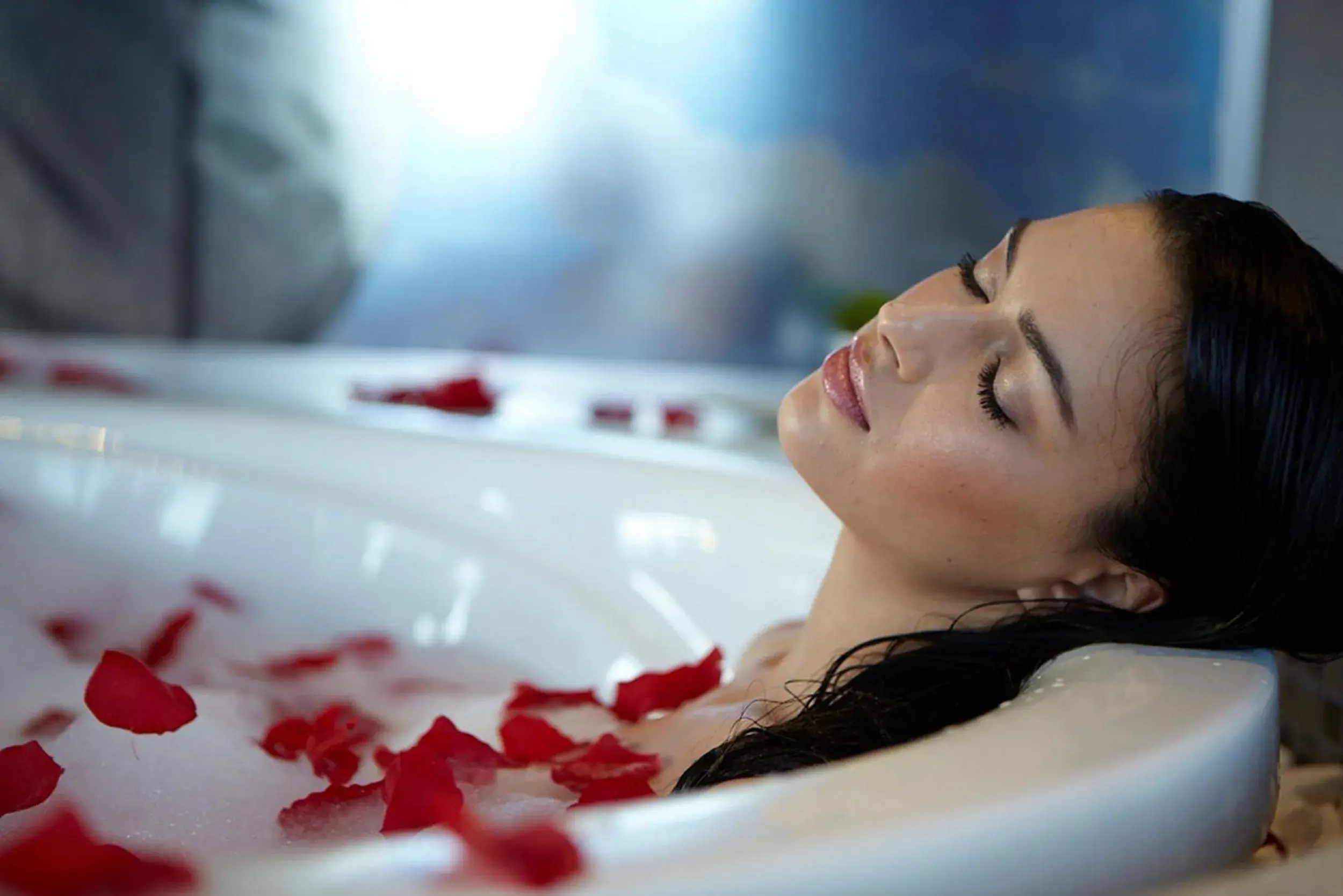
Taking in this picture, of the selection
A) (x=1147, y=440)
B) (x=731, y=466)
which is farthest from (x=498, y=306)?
(x=1147, y=440)

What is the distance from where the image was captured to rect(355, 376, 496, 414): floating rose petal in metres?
2.67

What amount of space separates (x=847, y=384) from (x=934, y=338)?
0.28 ft

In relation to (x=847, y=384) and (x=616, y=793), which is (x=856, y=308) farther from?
(x=616, y=793)

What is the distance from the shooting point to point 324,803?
814 millimetres

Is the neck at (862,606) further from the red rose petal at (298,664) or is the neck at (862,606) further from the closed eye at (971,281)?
the red rose petal at (298,664)

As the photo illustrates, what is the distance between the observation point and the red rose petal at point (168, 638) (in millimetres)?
1358

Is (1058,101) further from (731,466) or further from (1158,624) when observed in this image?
(1158,624)

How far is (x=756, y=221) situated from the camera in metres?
3.04

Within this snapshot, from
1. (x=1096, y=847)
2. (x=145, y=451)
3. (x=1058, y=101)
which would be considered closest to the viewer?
(x=1096, y=847)

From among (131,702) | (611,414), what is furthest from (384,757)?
(611,414)

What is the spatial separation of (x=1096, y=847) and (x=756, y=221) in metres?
2.58

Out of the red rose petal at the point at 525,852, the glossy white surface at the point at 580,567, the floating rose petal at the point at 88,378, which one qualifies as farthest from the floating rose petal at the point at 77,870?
the floating rose petal at the point at 88,378

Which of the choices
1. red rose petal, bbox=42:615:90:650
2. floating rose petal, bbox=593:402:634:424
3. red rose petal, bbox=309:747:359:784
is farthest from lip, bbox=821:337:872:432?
floating rose petal, bbox=593:402:634:424

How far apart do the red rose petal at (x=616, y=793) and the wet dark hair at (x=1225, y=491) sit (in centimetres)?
4
